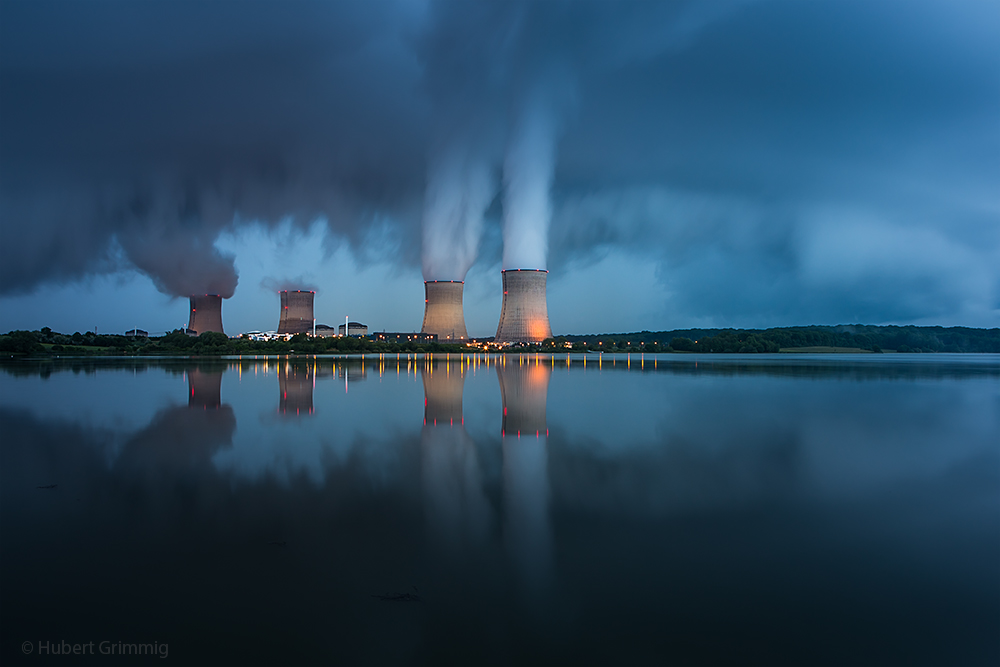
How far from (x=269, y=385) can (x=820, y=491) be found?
1642 cm

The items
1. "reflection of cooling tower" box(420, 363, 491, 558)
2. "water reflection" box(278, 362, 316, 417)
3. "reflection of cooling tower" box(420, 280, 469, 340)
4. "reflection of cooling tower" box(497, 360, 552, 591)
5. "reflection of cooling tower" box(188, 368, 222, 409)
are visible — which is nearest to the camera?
"reflection of cooling tower" box(497, 360, 552, 591)

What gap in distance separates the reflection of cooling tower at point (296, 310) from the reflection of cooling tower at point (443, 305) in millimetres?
13142

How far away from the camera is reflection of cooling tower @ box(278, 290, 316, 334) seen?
51.2 m

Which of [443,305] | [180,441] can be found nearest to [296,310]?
[443,305]

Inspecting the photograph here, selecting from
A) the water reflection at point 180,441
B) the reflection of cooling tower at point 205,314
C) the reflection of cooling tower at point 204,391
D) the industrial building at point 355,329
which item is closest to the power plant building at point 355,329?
the industrial building at point 355,329

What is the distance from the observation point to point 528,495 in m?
5.76

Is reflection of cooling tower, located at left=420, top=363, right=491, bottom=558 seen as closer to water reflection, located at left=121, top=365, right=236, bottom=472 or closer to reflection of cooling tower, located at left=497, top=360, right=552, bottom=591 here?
reflection of cooling tower, located at left=497, top=360, right=552, bottom=591

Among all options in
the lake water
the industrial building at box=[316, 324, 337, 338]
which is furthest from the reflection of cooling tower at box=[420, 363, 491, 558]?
the industrial building at box=[316, 324, 337, 338]

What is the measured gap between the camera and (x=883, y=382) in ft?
75.5

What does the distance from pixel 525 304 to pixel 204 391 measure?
2519cm

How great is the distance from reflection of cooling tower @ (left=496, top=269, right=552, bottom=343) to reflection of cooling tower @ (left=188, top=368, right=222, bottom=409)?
69.6ft

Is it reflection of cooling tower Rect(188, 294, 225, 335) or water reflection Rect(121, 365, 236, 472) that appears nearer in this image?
water reflection Rect(121, 365, 236, 472)

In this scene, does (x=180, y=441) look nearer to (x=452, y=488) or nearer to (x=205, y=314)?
(x=452, y=488)

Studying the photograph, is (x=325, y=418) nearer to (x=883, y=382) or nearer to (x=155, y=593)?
(x=155, y=593)
